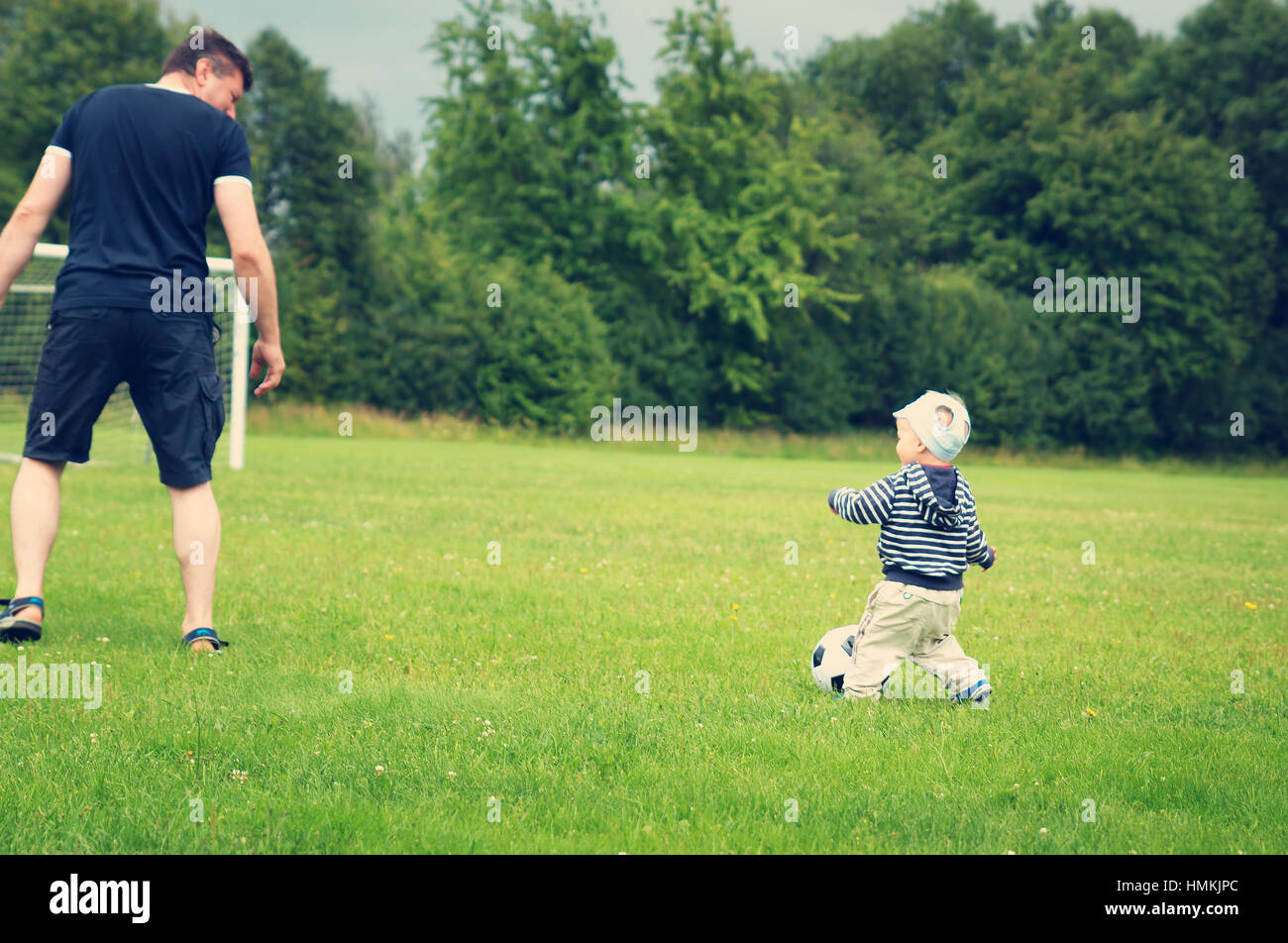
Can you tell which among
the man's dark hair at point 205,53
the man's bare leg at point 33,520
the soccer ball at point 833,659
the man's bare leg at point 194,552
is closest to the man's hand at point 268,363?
the man's bare leg at point 194,552

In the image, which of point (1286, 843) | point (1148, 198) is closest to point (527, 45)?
point (1148, 198)

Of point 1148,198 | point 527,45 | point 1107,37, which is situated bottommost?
point 1148,198

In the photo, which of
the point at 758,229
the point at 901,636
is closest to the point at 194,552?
the point at 901,636

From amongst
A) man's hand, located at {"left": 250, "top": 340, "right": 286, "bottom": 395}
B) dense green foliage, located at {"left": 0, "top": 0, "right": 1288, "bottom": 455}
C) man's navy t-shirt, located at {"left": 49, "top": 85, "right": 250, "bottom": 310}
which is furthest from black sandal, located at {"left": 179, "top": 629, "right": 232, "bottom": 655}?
dense green foliage, located at {"left": 0, "top": 0, "right": 1288, "bottom": 455}

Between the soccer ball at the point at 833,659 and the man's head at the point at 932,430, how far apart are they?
2.70 feet

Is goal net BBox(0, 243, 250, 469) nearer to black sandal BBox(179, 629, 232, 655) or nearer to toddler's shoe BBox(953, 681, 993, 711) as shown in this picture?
black sandal BBox(179, 629, 232, 655)

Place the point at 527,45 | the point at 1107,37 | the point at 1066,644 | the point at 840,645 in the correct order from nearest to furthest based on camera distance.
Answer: the point at 840,645 → the point at 1066,644 → the point at 527,45 → the point at 1107,37

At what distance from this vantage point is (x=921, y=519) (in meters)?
4.76

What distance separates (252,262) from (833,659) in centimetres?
314

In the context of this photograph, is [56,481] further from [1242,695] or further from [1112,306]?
[1112,306]

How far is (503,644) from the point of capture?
5.49 metres
